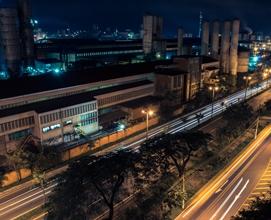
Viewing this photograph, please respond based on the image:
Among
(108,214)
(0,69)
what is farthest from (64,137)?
(0,69)

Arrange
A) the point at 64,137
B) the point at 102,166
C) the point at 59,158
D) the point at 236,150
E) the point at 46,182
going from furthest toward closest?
the point at 64,137, the point at 236,150, the point at 59,158, the point at 46,182, the point at 102,166

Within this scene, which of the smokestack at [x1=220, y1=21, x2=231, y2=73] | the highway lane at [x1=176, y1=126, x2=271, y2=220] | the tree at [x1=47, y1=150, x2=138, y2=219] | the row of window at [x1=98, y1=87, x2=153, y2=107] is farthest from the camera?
the smokestack at [x1=220, y1=21, x2=231, y2=73]

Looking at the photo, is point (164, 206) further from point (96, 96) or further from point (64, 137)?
point (96, 96)

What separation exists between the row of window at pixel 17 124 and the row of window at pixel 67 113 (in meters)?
2.24

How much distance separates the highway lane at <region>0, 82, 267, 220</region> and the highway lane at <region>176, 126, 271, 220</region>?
17.1 m

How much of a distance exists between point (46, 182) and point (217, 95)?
2559 inches

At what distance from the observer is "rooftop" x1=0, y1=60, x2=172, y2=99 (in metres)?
55.9

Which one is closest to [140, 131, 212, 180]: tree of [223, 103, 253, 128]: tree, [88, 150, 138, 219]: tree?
[88, 150, 138, 219]: tree

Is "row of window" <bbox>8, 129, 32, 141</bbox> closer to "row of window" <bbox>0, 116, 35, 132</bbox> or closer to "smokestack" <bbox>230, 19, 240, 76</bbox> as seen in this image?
"row of window" <bbox>0, 116, 35, 132</bbox>

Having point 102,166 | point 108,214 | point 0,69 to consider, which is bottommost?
point 108,214

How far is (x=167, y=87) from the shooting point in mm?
75125

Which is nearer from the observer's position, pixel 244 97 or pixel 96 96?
pixel 96 96

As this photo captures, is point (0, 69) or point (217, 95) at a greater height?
point (0, 69)

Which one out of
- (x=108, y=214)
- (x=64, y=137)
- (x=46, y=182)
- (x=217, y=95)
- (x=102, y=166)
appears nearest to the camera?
(x=102, y=166)
